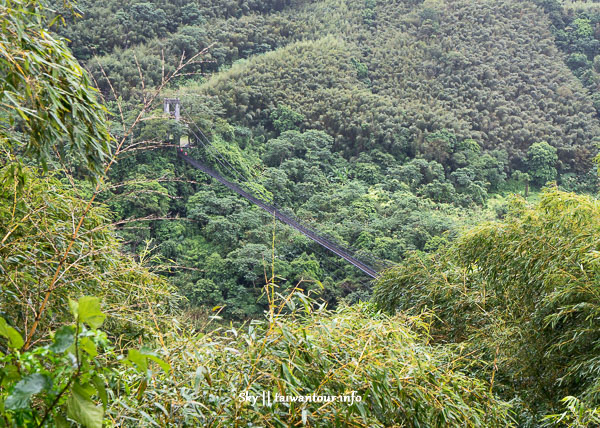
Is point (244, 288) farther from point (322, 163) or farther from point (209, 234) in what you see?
point (322, 163)

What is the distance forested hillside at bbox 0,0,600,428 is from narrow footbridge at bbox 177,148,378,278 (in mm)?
178

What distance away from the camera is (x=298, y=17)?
16.1 metres

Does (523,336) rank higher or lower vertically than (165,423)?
lower

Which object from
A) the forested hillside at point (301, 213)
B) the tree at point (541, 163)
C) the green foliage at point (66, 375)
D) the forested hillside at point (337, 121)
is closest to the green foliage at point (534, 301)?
the forested hillside at point (301, 213)

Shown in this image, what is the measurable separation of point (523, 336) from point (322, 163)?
8528mm

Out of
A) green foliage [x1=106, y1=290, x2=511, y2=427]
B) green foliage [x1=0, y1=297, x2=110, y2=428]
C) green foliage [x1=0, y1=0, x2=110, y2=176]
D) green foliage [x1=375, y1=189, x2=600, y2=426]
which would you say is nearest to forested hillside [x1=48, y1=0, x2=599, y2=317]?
green foliage [x1=375, y1=189, x2=600, y2=426]

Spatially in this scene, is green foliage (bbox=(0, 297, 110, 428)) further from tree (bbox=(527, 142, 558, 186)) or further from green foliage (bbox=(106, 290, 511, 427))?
tree (bbox=(527, 142, 558, 186))

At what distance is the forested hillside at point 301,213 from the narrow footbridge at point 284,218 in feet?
0.58

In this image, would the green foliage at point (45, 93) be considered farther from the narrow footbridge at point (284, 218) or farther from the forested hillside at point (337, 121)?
the narrow footbridge at point (284, 218)

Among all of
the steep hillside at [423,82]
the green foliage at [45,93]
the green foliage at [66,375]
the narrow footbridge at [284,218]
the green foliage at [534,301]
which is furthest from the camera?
the steep hillside at [423,82]

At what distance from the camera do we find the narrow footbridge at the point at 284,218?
7.08m

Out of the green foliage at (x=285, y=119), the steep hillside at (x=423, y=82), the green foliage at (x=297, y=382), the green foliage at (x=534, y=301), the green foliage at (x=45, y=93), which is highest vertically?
the green foliage at (x=45, y=93)

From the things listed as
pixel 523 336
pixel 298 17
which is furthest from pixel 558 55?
pixel 523 336

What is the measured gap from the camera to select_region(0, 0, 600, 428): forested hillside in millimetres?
1146
